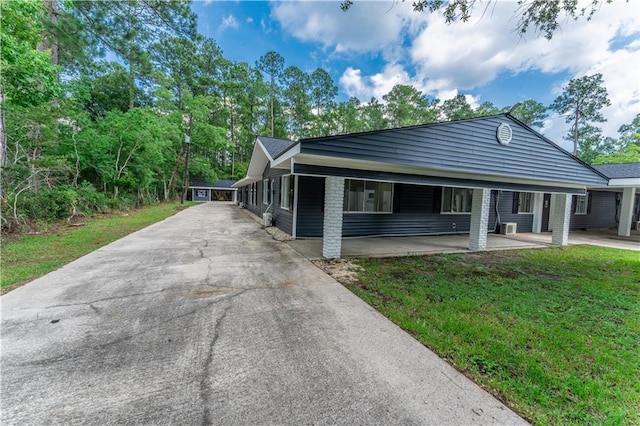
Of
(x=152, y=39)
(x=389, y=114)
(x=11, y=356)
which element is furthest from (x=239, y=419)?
(x=389, y=114)

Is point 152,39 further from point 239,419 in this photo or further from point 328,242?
point 239,419

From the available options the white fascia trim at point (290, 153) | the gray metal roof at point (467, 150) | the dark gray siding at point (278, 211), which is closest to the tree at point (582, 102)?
the gray metal roof at point (467, 150)

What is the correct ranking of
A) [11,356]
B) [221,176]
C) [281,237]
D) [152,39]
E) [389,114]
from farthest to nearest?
[221,176]
[389,114]
[152,39]
[281,237]
[11,356]

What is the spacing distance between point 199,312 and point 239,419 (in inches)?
70.5

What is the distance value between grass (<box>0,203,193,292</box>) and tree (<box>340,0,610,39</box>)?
7267 millimetres

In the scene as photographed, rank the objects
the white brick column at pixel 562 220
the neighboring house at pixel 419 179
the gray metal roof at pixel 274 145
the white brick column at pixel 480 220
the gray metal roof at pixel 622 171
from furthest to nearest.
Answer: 1. the gray metal roof at pixel 622 171
2. the gray metal roof at pixel 274 145
3. the white brick column at pixel 562 220
4. the white brick column at pixel 480 220
5. the neighboring house at pixel 419 179

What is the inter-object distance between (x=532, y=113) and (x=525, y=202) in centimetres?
3328

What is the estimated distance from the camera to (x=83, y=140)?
1267cm

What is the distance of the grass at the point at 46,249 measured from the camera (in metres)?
4.08

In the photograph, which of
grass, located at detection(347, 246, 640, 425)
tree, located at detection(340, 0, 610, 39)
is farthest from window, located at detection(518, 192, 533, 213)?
tree, located at detection(340, 0, 610, 39)

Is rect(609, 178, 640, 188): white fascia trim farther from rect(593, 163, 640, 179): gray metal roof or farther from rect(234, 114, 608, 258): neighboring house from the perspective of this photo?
rect(234, 114, 608, 258): neighboring house

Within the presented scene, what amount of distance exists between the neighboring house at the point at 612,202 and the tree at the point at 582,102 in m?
19.9

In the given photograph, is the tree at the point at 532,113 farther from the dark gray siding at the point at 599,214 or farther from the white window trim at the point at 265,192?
the white window trim at the point at 265,192

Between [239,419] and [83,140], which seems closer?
[239,419]
